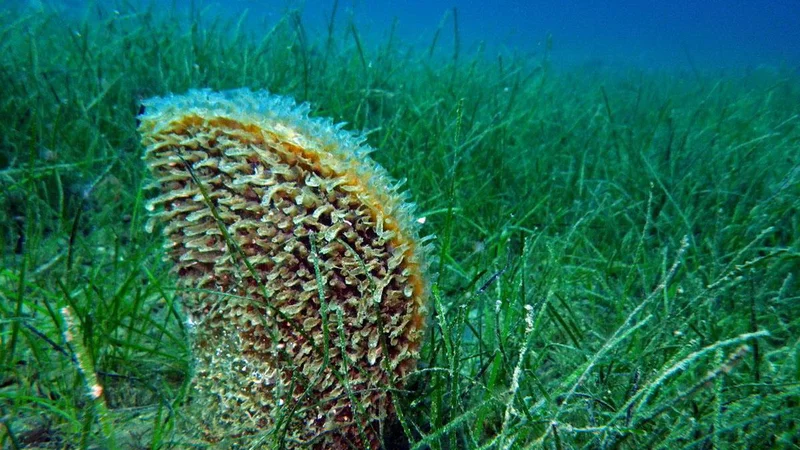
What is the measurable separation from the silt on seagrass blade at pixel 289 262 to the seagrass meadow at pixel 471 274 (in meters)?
0.07

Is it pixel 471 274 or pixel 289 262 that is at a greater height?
pixel 289 262

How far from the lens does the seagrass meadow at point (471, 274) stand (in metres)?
1.71

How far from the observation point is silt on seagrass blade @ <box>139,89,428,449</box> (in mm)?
1582

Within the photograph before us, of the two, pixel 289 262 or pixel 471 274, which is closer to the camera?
pixel 289 262

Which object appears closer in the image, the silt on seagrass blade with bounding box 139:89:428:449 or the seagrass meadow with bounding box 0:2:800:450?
the silt on seagrass blade with bounding box 139:89:428:449

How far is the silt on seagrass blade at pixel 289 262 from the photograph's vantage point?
5.19 feet

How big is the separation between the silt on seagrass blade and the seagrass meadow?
70mm

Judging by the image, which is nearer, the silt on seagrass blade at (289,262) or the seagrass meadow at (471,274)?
the silt on seagrass blade at (289,262)

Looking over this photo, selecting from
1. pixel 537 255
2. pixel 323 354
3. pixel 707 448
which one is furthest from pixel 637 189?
pixel 323 354

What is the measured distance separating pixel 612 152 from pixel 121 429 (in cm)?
547

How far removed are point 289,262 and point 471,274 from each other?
181 centimetres

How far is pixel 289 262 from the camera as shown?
165 cm

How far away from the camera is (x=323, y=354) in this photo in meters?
1.68

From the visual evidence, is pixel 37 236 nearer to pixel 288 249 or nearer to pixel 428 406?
pixel 288 249
